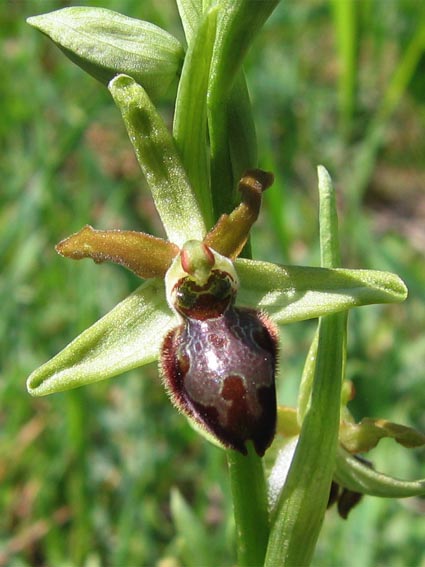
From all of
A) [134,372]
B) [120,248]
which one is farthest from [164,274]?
[134,372]

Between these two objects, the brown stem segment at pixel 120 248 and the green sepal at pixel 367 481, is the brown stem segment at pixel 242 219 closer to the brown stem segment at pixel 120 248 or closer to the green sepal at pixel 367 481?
the brown stem segment at pixel 120 248

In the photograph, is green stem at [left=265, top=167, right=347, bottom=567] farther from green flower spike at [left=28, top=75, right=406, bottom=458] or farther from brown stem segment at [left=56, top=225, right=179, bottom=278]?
brown stem segment at [left=56, top=225, right=179, bottom=278]

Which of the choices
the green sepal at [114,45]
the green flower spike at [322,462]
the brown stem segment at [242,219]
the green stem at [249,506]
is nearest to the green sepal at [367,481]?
the green flower spike at [322,462]

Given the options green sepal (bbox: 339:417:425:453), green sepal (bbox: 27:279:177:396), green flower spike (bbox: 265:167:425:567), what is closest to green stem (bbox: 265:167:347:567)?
green flower spike (bbox: 265:167:425:567)

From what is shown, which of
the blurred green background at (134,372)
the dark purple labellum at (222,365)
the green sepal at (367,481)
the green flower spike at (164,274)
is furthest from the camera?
the blurred green background at (134,372)

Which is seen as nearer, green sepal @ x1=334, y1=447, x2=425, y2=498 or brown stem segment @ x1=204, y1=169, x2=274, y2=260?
brown stem segment @ x1=204, y1=169, x2=274, y2=260

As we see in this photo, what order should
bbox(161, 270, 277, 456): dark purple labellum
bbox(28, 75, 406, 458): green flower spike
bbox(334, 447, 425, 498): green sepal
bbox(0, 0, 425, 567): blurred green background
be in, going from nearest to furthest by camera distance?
bbox(161, 270, 277, 456): dark purple labellum < bbox(28, 75, 406, 458): green flower spike < bbox(334, 447, 425, 498): green sepal < bbox(0, 0, 425, 567): blurred green background
